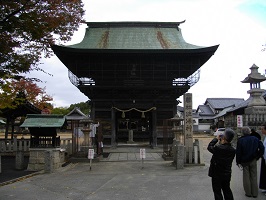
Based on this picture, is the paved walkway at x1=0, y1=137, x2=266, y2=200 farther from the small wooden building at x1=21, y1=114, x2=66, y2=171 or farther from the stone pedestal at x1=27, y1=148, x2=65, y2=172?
the small wooden building at x1=21, y1=114, x2=66, y2=171

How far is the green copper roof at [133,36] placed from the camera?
25.0 m

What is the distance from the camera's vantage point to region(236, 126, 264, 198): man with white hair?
22.9 ft

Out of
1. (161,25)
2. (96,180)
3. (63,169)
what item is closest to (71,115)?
(161,25)

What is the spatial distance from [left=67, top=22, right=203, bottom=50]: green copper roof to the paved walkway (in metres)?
14.8

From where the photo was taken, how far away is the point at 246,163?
278 inches

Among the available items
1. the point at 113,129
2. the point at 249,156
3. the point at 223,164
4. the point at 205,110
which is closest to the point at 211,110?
the point at 205,110

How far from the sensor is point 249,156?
6945mm

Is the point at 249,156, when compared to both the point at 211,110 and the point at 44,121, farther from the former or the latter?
the point at 211,110

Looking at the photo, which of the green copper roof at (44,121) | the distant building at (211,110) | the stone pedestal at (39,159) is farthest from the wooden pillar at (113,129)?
the distant building at (211,110)

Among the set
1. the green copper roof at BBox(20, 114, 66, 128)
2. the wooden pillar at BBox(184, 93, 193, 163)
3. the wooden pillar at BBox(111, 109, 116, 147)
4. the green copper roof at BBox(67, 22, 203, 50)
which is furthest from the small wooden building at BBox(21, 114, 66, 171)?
the green copper roof at BBox(67, 22, 203, 50)

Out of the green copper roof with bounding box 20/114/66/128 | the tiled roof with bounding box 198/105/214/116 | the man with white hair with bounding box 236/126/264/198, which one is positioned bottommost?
the man with white hair with bounding box 236/126/264/198

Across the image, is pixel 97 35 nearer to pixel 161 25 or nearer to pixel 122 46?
pixel 122 46

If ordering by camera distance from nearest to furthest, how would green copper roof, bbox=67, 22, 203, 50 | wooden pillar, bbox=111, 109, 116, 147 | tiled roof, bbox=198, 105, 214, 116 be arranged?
1. wooden pillar, bbox=111, 109, 116, 147
2. green copper roof, bbox=67, 22, 203, 50
3. tiled roof, bbox=198, 105, 214, 116

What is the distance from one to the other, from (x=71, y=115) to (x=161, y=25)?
63.0 ft
